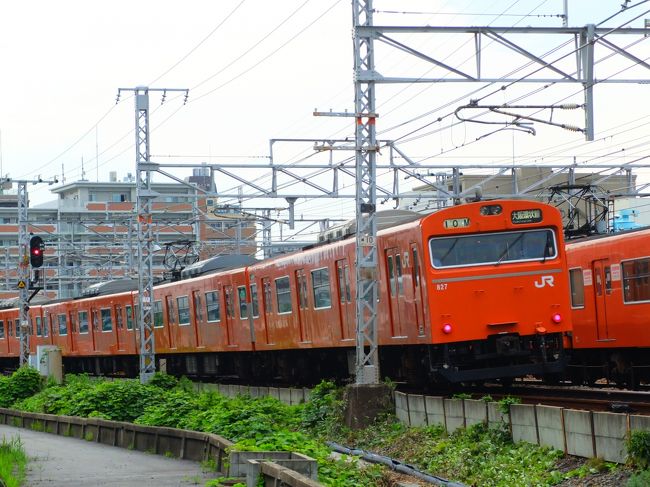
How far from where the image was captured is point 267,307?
26766mm

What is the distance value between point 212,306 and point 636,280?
46.2 ft

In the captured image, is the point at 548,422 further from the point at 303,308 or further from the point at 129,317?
the point at 129,317

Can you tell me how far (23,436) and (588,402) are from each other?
373 inches

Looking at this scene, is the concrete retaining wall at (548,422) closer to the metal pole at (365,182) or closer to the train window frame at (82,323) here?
the metal pole at (365,182)

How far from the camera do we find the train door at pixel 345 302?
70.0 ft

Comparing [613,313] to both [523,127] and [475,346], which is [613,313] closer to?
[475,346]

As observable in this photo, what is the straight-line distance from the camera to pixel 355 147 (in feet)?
58.5

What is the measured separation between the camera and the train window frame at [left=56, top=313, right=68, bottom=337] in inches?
1742

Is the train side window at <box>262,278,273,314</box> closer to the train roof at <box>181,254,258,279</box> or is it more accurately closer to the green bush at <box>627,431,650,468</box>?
the train roof at <box>181,254,258,279</box>

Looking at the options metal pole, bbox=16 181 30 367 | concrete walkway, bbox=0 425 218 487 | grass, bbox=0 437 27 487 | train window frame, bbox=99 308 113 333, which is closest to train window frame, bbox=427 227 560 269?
concrete walkway, bbox=0 425 218 487

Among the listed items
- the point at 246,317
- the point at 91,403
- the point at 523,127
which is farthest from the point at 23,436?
the point at 523,127

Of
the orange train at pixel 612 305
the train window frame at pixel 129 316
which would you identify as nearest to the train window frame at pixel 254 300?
the orange train at pixel 612 305

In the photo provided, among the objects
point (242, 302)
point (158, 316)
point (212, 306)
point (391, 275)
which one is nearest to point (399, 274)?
point (391, 275)

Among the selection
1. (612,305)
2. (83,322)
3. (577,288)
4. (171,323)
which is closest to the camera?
(612,305)
